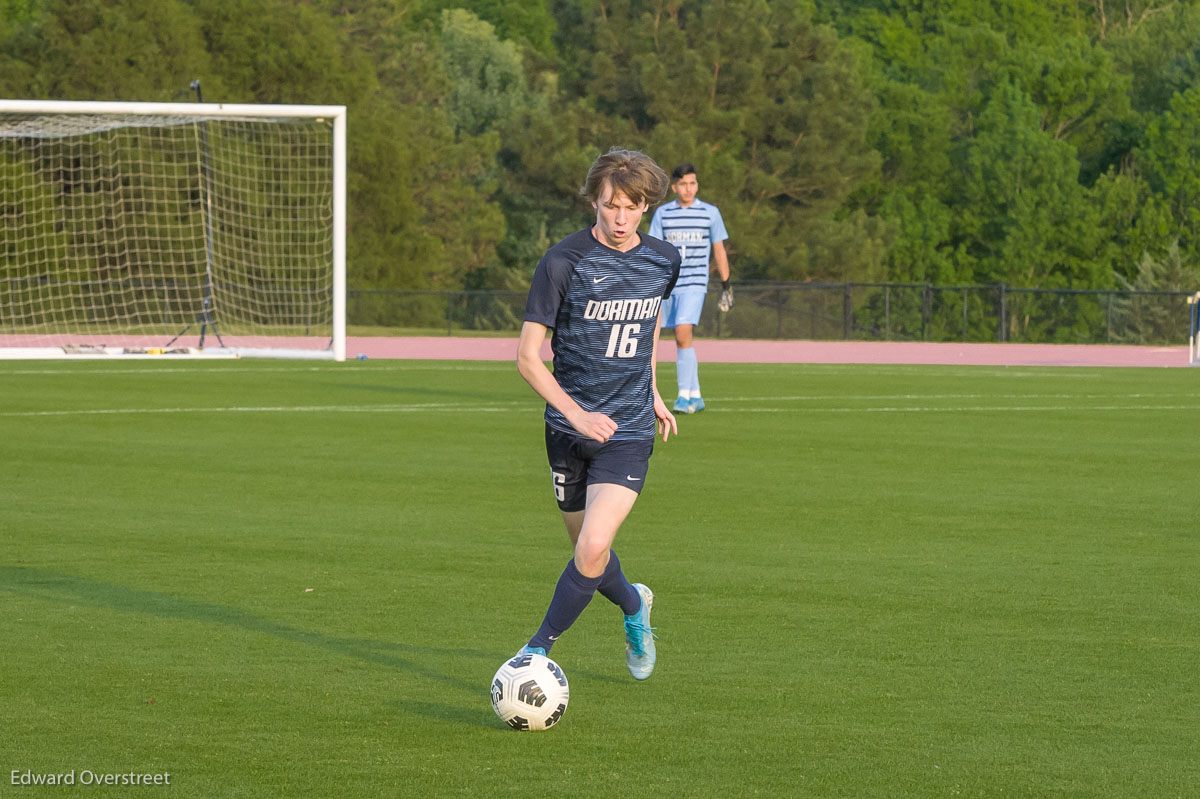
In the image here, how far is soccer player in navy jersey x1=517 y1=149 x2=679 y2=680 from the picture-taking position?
19.6 feet

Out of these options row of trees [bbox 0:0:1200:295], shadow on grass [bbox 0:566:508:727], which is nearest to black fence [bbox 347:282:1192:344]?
row of trees [bbox 0:0:1200:295]

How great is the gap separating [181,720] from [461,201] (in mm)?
58901

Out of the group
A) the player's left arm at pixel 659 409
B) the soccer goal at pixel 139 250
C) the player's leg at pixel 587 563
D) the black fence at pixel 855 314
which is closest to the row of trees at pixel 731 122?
the black fence at pixel 855 314

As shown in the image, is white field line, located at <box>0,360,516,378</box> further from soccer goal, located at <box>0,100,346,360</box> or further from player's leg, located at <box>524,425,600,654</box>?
player's leg, located at <box>524,425,600,654</box>

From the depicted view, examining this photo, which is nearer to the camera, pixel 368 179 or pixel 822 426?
pixel 822 426

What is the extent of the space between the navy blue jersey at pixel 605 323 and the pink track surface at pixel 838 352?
2576 cm

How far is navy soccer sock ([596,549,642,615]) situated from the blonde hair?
130 centimetres

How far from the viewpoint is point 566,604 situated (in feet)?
19.8

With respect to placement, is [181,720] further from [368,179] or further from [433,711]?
[368,179]

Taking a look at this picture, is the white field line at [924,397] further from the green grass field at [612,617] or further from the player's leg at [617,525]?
the player's leg at [617,525]

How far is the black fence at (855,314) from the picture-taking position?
169 ft

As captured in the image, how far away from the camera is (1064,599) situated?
8.14 metres

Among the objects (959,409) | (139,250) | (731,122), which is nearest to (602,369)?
(959,409)

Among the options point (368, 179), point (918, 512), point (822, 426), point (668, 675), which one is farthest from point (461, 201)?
point (668, 675)
